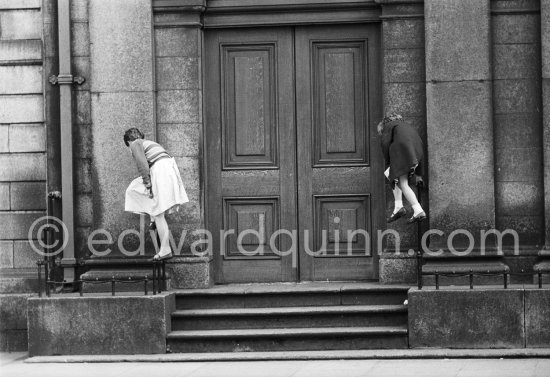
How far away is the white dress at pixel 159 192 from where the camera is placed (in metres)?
14.3

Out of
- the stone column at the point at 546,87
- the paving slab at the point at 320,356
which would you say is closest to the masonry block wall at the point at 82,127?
the paving slab at the point at 320,356

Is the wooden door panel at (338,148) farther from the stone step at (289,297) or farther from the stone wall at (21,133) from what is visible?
the stone wall at (21,133)

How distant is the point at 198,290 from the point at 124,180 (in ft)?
5.41

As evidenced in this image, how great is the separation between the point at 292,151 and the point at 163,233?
2.04 m

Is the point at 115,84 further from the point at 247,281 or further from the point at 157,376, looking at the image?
the point at 157,376

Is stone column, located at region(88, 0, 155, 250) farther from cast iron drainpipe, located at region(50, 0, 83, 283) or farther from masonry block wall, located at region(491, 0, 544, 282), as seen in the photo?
masonry block wall, located at region(491, 0, 544, 282)

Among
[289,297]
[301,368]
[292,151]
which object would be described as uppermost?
[292,151]

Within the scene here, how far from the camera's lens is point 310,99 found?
49.9ft

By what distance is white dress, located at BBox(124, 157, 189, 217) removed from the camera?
14328 millimetres

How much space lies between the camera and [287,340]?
1388 cm

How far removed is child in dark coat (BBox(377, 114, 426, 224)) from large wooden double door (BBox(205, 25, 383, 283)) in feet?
2.86

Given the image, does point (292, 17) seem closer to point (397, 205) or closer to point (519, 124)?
point (397, 205)

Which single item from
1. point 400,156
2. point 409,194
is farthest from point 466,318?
point 400,156

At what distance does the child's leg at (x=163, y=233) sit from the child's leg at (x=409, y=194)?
2862 millimetres
